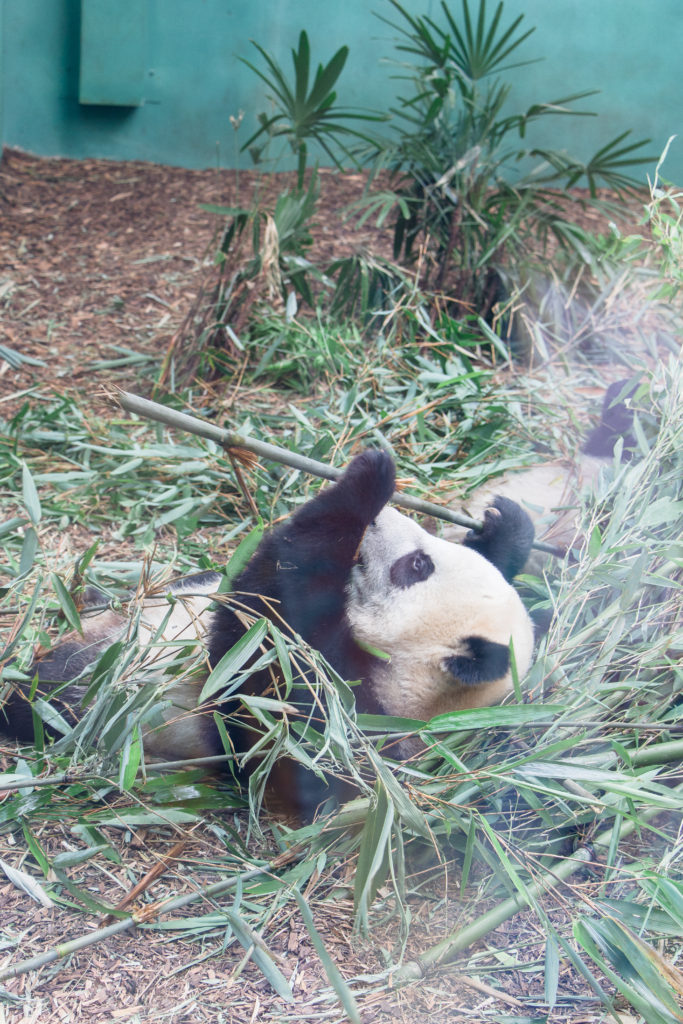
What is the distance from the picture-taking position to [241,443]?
158cm

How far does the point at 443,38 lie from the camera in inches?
138

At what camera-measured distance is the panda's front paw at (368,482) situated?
69.7 inches

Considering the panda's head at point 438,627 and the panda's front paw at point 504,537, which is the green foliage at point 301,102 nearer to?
the panda's front paw at point 504,537

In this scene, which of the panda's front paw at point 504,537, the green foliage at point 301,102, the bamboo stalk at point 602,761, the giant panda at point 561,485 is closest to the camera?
the bamboo stalk at point 602,761

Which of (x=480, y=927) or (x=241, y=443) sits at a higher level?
(x=241, y=443)

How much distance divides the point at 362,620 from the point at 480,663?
297 mm

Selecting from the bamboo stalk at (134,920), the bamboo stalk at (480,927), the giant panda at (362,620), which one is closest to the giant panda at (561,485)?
the giant panda at (362,620)

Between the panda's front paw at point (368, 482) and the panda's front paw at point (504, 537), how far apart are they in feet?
1.25

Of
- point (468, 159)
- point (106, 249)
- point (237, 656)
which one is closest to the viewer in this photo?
point (237, 656)

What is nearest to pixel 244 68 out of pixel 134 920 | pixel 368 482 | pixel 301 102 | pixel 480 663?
pixel 301 102

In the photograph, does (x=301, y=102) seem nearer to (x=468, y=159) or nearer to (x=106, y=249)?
(x=468, y=159)

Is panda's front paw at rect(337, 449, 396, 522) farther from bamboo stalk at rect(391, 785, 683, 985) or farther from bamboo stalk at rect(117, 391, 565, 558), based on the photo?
bamboo stalk at rect(391, 785, 683, 985)

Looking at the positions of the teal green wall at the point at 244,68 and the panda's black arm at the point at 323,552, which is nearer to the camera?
the panda's black arm at the point at 323,552

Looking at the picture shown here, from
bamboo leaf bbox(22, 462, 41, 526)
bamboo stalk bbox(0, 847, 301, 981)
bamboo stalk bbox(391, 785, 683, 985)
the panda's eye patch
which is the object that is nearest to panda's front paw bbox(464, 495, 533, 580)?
the panda's eye patch
